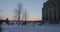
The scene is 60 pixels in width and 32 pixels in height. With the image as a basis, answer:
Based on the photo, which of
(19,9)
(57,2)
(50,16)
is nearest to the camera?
(57,2)

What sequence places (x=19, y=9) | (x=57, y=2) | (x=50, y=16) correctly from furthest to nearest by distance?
(x=19, y=9)
(x=50, y=16)
(x=57, y=2)

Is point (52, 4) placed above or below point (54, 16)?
above

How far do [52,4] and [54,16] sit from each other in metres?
4.11

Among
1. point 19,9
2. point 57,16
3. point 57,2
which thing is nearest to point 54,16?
point 57,16

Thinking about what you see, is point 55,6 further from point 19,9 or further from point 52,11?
point 19,9

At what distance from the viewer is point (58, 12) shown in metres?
49.0

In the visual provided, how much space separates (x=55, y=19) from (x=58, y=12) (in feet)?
8.14

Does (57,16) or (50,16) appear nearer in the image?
(57,16)

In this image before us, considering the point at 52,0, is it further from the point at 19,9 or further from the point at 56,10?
the point at 19,9

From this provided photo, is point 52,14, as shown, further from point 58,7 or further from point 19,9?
point 19,9

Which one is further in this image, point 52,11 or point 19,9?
point 19,9

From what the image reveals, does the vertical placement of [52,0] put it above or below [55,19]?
above

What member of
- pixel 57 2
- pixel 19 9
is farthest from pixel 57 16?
pixel 19 9

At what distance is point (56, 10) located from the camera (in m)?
49.5
